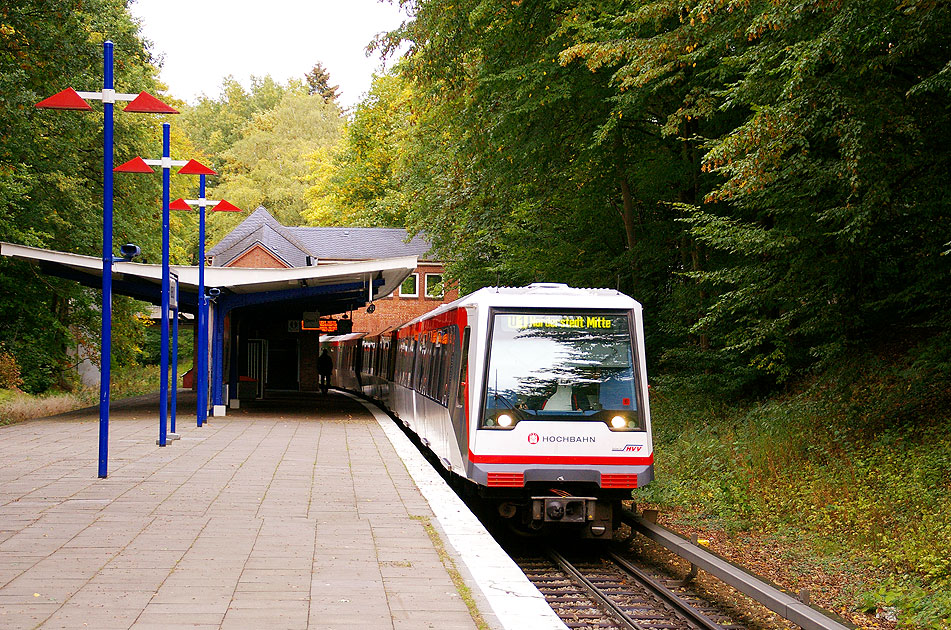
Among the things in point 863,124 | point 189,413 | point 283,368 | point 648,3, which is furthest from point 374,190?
point 863,124

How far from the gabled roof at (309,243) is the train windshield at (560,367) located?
4130 centimetres

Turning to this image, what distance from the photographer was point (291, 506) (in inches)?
382

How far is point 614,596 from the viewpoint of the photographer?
30.0 ft

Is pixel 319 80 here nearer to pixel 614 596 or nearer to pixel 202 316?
pixel 202 316

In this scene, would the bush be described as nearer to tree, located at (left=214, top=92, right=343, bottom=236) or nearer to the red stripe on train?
the red stripe on train

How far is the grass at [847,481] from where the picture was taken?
900 cm

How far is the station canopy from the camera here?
22.1 metres

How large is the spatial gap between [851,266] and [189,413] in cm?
1708

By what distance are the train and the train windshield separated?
11mm

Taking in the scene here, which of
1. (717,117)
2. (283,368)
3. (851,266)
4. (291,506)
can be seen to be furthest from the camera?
(283,368)

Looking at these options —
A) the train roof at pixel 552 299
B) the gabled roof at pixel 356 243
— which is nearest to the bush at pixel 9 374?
the train roof at pixel 552 299

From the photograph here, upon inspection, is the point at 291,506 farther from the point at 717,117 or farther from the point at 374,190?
the point at 374,190

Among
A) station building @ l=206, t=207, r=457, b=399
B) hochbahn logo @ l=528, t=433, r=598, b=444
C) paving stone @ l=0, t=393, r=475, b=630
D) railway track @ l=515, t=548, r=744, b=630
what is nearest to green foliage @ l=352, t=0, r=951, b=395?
hochbahn logo @ l=528, t=433, r=598, b=444

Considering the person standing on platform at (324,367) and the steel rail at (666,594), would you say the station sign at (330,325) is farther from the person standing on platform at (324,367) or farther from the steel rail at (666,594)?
the steel rail at (666,594)
